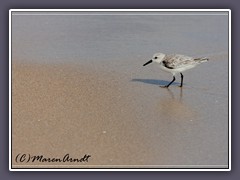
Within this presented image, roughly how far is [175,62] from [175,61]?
13 millimetres

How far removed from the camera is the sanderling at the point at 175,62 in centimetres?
829

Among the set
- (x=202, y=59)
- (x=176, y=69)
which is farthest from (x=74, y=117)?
(x=202, y=59)

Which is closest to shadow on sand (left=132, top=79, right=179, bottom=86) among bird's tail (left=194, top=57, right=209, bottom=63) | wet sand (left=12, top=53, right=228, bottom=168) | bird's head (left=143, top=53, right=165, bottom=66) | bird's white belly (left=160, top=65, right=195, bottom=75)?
wet sand (left=12, top=53, right=228, bottom=168)

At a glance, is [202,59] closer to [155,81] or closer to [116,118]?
[155,81]

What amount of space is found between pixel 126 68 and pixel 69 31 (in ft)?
3.16

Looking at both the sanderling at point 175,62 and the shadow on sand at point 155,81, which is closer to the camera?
the sanderling at point 175,62

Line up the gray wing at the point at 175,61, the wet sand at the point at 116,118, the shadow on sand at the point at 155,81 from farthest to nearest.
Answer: the shadow on sand at the point at 155,81 < the gray wing at the point at 175,61 < the wet sand at the point at 116,118

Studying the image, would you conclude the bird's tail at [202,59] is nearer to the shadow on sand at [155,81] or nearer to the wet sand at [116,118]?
the wet sand at [116,118]

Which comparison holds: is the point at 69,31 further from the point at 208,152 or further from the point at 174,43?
the point at 208,152

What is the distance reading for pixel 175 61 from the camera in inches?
326

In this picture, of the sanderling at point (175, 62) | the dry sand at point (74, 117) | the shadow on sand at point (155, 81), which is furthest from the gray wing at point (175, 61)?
the dry sand at point (74, 117)

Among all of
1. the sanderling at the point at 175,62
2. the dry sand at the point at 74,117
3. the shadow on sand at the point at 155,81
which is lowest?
the dry sand at the point at 74,117

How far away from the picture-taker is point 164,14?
25.6 feet

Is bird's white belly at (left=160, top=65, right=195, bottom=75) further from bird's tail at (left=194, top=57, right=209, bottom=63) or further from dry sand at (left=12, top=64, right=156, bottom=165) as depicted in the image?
dry sand at (left=12, top=64, right=156, bottom=165)
